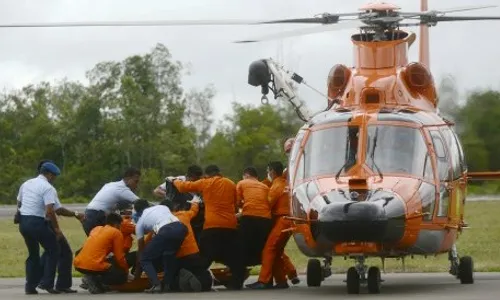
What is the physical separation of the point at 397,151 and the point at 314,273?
2.59 metres

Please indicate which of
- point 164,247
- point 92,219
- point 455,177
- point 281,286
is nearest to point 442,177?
point 455,177

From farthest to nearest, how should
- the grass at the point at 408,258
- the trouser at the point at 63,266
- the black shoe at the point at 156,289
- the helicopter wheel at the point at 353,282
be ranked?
1. the grass at the point at 408,258
2. the trouser at the point at 63,266
3. the black shoe at the point at 156,289
4. the helicopter wheel at the point at 353,282

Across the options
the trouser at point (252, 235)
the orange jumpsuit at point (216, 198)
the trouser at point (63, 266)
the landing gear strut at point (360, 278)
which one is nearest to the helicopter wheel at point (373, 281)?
the landing gear strut at point (360, 278)

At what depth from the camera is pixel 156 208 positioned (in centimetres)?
2103

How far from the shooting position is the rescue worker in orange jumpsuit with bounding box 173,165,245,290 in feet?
70.6

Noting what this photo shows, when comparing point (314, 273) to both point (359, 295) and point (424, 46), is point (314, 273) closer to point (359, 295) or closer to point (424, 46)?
point (359, 295)

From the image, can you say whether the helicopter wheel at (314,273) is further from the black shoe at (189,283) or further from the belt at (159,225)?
the belt at (159,225)

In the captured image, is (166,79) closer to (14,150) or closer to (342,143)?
(14,150)

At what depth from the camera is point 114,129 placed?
78938mm

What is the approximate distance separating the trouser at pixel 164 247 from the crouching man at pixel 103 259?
41 centimetres

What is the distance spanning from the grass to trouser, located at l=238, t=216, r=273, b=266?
15.0 ft

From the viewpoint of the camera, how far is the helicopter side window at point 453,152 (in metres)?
21.5

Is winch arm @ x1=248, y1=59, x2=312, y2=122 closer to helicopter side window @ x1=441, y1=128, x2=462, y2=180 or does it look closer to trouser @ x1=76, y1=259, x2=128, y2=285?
helicopter side window @ x1=441, y1=128, x2=462, y2=180

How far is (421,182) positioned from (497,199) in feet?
154
